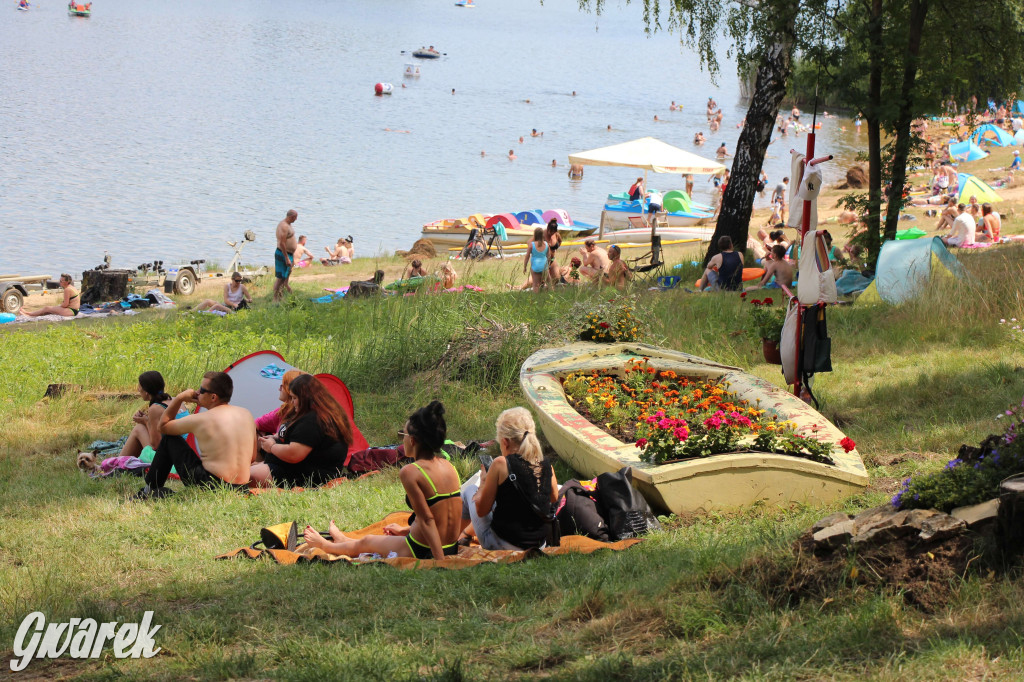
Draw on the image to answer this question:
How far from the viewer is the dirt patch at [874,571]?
440 cm

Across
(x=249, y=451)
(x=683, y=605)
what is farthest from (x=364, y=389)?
(x=683, y=605)

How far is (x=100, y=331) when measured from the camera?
14109 mm

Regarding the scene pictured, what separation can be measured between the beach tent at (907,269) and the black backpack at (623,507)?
7165mm

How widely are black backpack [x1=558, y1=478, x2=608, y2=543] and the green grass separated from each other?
0.40 m

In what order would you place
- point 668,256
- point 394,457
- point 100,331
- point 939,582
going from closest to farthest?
point 939,582 < point 394,457 < point 100,331 < point 668,256

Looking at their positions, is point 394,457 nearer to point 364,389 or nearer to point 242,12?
point 364,389

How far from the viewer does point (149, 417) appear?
8.29 metres

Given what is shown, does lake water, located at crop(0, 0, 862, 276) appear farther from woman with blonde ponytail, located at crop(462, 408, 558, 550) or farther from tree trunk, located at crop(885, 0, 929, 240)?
woman with blonde ponytail, located at crop(462, 408, 558, 550)

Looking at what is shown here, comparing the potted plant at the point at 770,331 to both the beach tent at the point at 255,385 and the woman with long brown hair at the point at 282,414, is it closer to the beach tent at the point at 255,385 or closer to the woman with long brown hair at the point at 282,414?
the beach tent at the point at 255,385

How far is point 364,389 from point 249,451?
3.42m

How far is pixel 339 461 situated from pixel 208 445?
41.0 inches

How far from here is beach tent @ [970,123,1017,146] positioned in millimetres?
43594

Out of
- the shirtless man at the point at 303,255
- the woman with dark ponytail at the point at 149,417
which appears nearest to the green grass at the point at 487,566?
the woman with dark ponytail at the point at 149,417

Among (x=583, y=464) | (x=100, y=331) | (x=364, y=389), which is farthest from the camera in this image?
A: (x=100, y=331)
